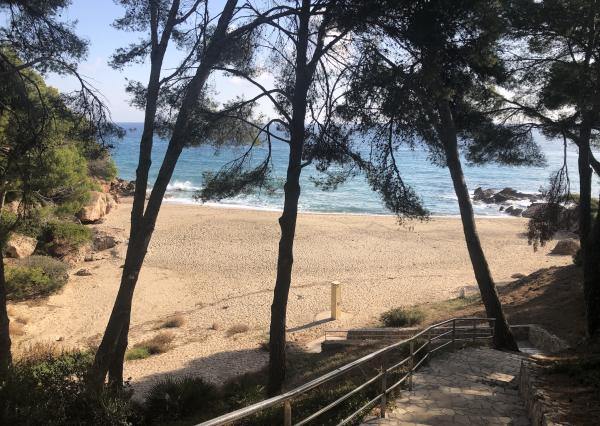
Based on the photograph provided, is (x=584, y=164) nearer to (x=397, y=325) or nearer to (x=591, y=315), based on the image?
(x=591, y=315)

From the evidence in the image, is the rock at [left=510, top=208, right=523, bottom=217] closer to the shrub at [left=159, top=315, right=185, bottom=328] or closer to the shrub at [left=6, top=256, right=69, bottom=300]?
the shrub at [left=159, top=315, right=185, bottom=328]

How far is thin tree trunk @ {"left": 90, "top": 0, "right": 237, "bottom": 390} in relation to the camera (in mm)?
7547

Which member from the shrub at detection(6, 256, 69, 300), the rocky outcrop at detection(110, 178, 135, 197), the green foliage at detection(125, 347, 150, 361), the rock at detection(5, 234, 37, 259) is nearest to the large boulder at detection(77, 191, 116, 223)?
the rocky outcrop at detection(110, 178, 135, 197)

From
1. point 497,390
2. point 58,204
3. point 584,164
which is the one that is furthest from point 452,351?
point 58,204

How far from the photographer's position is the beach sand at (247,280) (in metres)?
13.3

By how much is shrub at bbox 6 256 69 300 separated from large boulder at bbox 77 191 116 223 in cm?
1140

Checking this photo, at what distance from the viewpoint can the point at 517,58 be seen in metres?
10.2

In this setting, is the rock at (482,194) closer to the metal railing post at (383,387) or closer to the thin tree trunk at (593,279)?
the thin tree trunk at (593,279)

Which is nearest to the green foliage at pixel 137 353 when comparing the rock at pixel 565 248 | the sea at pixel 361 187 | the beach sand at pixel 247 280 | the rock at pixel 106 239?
the beach sand at pixel 247 280

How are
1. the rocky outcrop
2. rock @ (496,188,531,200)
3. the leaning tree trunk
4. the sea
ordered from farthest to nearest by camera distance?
rock @ (496,188,531,200)
the rocky outcrop
the sea
the leaning tree trunk

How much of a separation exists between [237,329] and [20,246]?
932 centimetres

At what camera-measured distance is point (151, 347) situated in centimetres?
1264

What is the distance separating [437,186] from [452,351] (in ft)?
171

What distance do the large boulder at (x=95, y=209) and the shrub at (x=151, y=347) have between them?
Result: 16.7 meters
